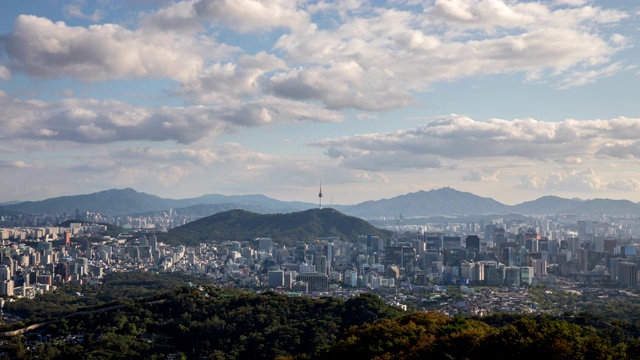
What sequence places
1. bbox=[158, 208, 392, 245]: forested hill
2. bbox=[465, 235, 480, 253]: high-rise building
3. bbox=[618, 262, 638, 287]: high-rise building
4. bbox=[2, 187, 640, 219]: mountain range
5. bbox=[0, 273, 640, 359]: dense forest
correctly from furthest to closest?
bbox=[2, 187, 640, 219]: mountain range → bbox=[158, 208, 392, 245]: forested hill → bbox=[465, 235, 480, 253]: high-rise building → bbox=[618, 262, 638, 287]: high-rise building → bbox=[0, 273, 640, 359]: dense forest

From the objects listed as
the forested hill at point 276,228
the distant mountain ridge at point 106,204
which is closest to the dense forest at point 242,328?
the forested hill at point 276,228

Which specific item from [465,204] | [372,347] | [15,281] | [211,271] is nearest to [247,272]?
[211,271]

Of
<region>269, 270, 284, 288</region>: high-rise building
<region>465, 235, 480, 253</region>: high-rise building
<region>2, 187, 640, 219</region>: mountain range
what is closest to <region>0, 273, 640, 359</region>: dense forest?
<region>269, 270, 284, 288</region>: high-rise building

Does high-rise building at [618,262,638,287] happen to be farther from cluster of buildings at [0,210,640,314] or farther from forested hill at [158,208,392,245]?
forested hill at [158,208,392,245]

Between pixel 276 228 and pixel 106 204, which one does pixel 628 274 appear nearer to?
pixel 276 228

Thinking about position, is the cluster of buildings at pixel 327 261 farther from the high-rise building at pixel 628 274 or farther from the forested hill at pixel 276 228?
the forested hill at pixel 276 228

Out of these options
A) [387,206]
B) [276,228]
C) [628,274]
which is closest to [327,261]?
[628,274]
